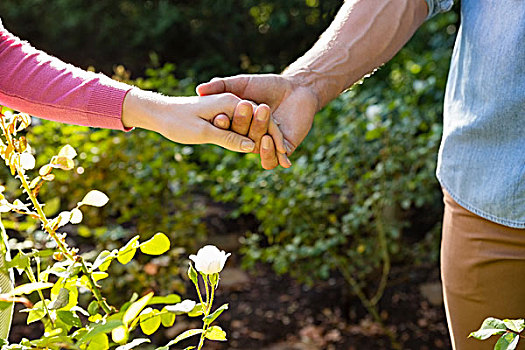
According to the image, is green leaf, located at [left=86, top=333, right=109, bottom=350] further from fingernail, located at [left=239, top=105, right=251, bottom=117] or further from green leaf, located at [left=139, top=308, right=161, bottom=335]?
fingernail, located at [left=239, top=105, right=251, bottom=117]

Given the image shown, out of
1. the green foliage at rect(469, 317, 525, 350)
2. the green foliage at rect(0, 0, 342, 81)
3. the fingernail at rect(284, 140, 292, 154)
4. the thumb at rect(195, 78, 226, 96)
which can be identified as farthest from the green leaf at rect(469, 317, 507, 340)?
the green foliage at rect(0, 0, 342, 81)

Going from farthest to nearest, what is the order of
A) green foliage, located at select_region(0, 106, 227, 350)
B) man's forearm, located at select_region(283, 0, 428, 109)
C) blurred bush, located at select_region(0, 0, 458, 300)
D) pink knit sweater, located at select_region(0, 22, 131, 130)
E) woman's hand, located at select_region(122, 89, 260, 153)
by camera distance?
1. blurred bush, located at select_region(0, 0, 458, 300)
2. man's forearm, located at select_region(283, 0, 428, 109)
3. woman's hand, located at select_region(122, 89, 260, 153)
4. pink knit sweater, located at select_region(0, 22, 131, 130)
5. green foliage, located at select_region(0, 106, 227, 350)

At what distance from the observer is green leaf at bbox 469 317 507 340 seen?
2.90ft

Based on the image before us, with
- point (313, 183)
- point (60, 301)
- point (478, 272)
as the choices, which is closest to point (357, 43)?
point (478, 272)

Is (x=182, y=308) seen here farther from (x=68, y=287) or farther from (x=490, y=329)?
(x=490, y=329)

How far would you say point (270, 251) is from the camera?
269 centimetres

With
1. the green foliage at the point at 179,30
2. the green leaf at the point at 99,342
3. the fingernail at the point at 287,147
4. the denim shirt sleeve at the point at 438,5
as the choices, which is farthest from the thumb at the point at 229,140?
the green foliage at the point at 179,30

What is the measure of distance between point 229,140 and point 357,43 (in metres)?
0.36

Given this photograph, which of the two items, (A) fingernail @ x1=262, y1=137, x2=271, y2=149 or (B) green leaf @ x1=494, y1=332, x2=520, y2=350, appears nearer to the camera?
(B) green leaf @ x1=494, y1=332, x2=520, y2=350

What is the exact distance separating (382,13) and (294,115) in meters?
0.29

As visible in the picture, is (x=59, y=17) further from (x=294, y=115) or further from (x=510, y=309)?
(x=510, y=309)

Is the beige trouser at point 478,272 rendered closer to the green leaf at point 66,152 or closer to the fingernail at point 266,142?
the fingernail at point 266,142

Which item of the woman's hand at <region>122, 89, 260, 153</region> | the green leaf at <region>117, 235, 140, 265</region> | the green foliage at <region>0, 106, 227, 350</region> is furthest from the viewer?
the woman's hand at <region>122, 89, 260, 153</region>

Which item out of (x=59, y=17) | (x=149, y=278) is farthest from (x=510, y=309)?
(x=59, y=17)
